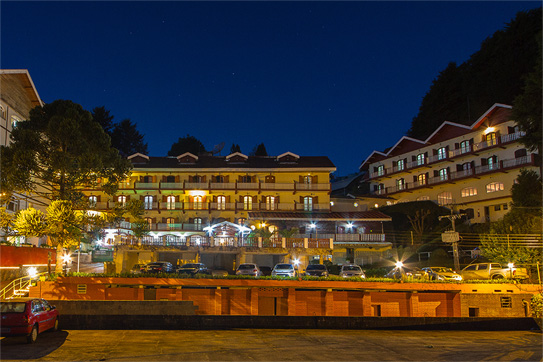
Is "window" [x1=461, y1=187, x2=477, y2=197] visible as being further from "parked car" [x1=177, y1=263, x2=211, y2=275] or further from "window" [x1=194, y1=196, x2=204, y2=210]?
"parked car" [x1=177, y1=263, x2=211, y2=275]

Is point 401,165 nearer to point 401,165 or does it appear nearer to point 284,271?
point 401,165

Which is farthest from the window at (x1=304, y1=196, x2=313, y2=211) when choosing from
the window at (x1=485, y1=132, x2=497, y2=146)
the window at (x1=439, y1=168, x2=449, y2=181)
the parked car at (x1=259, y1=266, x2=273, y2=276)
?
the window at (x1=485, y1=132, x2=497, y2=146)

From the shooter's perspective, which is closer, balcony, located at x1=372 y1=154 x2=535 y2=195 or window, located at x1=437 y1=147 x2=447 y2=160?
balcony, located at x1=372 y1=154 x2=535 y2=195

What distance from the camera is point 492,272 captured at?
30.2 m

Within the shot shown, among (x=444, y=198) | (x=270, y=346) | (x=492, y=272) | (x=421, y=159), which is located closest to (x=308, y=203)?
(x=421, y=159)

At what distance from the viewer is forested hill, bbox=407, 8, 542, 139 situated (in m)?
59.9

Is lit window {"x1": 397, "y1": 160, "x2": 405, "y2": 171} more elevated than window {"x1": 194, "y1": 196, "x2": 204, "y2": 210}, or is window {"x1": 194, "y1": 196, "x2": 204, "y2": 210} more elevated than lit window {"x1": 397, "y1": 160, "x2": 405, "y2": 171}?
lit window {"x1": 397, "y1": 160, "x2": 405, "y2": 171}

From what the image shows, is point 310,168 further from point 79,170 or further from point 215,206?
point 79,170

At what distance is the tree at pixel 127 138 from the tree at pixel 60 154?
58.0 metres

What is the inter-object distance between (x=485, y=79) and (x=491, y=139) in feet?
57.6

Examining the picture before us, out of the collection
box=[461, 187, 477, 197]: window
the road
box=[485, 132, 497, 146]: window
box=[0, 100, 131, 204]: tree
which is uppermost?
box=[485, 132, 497, 146]: window

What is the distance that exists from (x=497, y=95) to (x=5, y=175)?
59.0m

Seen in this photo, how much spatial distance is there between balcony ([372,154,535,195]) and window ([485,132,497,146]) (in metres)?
2.30

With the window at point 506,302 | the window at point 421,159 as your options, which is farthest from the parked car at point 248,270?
the window at point 421,159
